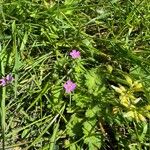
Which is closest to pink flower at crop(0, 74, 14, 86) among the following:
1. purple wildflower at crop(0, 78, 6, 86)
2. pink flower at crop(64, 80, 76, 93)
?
purple wildflower at crop(0, 78, 6, 86)

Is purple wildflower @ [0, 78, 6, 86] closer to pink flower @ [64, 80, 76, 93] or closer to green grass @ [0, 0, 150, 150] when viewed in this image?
green grass @ [0, 0, 150, 150]

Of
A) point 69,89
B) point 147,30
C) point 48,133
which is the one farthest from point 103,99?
point 147,30

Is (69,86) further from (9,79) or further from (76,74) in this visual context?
(9,79)

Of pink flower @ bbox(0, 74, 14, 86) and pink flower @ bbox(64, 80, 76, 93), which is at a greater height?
pink flower @ bbox(64, 80, 76, 93)

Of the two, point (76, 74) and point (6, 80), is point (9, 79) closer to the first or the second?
point (6, 80)

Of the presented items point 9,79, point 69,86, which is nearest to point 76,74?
point 69,86

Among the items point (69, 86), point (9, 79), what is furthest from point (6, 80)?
point (69, 86)

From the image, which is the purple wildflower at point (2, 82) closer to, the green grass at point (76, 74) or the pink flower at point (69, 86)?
the green grass at point (76, 74)

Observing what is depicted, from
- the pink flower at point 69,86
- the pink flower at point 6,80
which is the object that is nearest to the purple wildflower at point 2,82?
the pink flower at point 6,80

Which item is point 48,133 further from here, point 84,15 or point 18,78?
point 84,15
